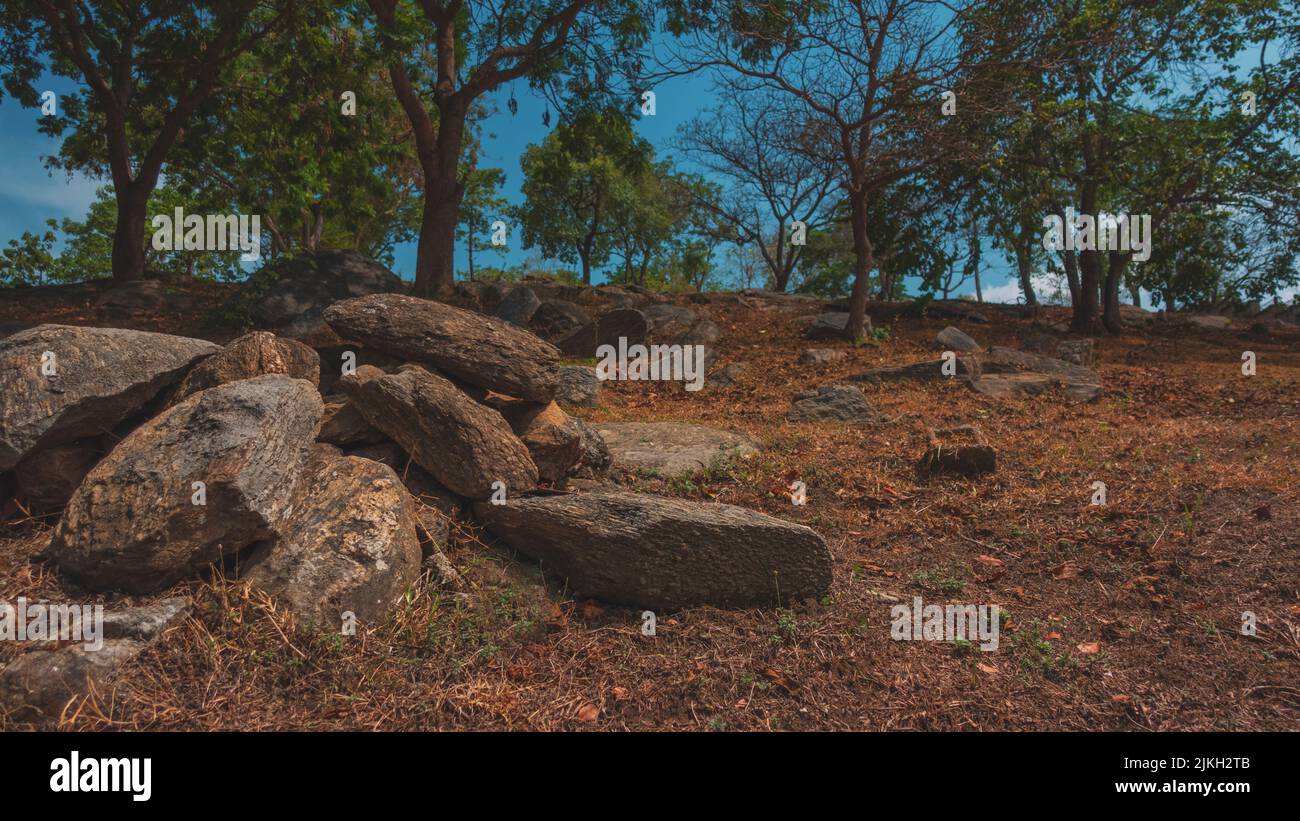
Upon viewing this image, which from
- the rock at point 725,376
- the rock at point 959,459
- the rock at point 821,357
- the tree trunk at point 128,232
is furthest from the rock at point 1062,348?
the tree trunk at point 128,232

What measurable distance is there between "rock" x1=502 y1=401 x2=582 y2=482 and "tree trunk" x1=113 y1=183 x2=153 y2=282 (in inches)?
525

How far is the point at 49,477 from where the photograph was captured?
442 centimetres

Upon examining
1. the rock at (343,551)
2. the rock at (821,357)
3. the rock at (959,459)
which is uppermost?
the rock at (821,357)

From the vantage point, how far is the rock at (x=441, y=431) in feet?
15.8

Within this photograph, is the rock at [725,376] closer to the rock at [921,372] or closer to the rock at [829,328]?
the rock at [921,372]

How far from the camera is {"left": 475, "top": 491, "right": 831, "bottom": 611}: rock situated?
441 centimetres

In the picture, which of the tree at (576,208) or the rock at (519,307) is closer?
the rock at (519,307)

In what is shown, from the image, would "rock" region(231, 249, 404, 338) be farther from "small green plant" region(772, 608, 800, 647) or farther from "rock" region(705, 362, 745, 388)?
"small green plant" region(772, 608, 800, 647)

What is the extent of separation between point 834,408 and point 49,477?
7.43 metres

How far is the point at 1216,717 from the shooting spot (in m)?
3.69

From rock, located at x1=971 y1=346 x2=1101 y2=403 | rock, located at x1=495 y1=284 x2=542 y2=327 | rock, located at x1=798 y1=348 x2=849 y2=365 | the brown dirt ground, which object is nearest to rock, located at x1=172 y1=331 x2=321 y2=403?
the brown dirt ground

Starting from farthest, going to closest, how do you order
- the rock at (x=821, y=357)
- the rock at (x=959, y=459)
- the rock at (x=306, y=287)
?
the rock at (x=821, y=357) → the rock at (x=306, y=287) → the rock at (x=959, y=459)

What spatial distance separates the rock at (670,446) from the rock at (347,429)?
2160 mm

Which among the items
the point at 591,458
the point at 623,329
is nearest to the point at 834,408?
the point at 591,458
